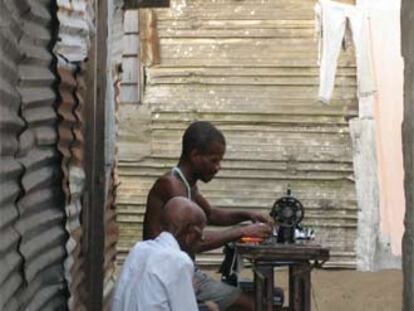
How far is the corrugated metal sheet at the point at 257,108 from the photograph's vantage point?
10.5 metres

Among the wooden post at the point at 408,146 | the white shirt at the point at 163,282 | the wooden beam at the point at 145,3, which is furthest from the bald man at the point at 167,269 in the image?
the wooden beam at the point at 145,3

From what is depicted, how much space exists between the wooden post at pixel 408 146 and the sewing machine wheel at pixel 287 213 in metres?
0.63

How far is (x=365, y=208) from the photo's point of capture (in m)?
10.3

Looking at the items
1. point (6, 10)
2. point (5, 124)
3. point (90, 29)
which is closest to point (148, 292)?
point (5, 124)

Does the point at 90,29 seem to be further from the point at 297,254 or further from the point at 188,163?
the point at 297,254

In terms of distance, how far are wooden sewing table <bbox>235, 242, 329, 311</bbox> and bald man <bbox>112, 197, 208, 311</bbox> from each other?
0.92 meters

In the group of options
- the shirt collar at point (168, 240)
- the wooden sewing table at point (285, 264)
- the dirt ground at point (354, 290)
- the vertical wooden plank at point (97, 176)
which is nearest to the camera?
the shirt collar at point (168, 240)

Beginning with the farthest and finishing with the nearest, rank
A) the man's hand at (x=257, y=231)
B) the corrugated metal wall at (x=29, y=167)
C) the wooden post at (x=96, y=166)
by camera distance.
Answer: the wooden post at (x=96, y=166) → the man's hand at (x=257, y=231) → the corrugated metal wall at (x=29, y=167)

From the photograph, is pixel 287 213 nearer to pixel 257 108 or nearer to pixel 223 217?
pixel 223 217

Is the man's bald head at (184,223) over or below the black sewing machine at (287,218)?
over

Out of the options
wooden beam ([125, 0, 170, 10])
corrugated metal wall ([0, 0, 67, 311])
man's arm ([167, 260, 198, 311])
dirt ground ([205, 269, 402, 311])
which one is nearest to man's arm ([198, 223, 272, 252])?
corrugated metal wall ([0, 0, 67, 311])

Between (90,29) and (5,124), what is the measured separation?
7.57 ft

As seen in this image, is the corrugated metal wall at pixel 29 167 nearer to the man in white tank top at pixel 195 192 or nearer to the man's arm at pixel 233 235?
the man in white tank top at pixel 195 192

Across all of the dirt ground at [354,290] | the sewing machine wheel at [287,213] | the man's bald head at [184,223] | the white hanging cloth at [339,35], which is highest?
the white hanging cloth at [339,35]
